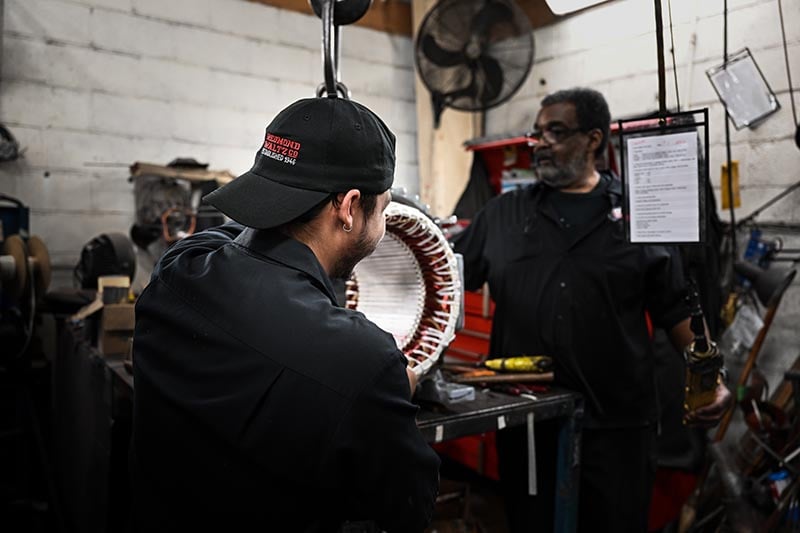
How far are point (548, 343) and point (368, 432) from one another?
3.31ft

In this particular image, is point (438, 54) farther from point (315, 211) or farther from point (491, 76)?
point (315, 211)

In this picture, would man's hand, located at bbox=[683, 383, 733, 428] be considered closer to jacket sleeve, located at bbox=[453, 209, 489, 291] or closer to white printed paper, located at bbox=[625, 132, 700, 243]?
white printed paper, located at bbox=[625, 132, 700, 243]

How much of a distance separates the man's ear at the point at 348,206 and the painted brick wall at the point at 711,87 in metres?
1.57

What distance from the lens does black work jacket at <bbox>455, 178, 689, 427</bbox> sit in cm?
167

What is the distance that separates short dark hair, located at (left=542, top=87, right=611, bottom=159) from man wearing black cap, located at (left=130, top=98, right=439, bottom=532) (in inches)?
41.6

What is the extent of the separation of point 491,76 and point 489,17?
0.28 metres

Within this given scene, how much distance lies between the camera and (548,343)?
66.6 inches

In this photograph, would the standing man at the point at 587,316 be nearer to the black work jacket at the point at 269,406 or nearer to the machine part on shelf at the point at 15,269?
the black work jacket at the point at 269,406

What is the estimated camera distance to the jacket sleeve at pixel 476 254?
6.29 feet

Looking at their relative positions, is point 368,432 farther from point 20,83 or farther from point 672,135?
point 20,83

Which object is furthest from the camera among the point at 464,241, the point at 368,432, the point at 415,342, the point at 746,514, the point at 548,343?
the point at 746,514

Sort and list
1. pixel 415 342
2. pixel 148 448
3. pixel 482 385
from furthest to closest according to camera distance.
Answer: pixel 482 385
pixel 415 342
pixel 148 448

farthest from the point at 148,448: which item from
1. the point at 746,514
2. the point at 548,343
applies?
the point at 746,514

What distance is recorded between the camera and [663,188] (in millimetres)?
1208
